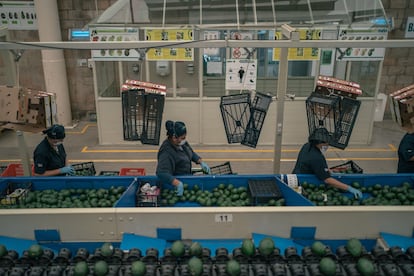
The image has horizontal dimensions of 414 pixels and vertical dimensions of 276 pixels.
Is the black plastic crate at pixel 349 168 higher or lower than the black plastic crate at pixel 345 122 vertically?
lower

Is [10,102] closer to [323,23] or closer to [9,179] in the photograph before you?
[9,179]

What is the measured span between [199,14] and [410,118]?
17.1ft

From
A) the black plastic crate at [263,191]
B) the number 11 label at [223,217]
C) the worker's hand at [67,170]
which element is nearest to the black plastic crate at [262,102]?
the black plastic crate at [263,191]

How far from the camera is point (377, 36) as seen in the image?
7.30m

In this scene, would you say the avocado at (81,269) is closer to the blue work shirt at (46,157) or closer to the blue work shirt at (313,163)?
the blue work shirt at (46,157)

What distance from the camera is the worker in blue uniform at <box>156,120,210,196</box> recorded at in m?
4.01

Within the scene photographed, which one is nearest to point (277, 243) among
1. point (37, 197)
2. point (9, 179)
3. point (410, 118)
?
point (410, 118)

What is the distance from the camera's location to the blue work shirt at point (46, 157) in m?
4.37

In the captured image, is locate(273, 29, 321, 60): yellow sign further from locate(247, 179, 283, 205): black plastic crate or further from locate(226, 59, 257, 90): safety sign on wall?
locate(247, 179, 283, 205): black plastic crate

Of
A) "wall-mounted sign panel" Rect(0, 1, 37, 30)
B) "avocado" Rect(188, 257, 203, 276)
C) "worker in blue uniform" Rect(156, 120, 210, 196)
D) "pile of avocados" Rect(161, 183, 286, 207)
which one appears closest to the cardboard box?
"worker in blue uniform" Rect(156, 120, 210, 196)

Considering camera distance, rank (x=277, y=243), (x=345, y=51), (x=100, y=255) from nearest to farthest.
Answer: (x=100, y=255), (x=277, y=243), (x=345, y=51)

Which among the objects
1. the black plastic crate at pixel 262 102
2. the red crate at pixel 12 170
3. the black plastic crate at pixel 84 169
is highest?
the black plastic crate at pixel 262 102

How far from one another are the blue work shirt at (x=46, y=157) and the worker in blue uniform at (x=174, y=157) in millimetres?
1387

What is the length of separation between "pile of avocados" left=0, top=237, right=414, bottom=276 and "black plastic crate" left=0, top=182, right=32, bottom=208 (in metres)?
1.18
